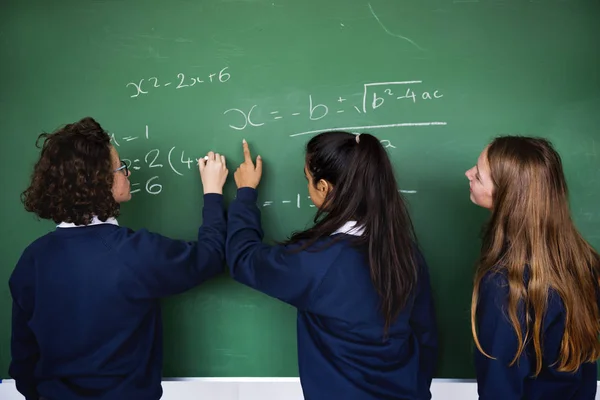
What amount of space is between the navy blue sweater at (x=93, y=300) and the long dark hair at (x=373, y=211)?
0.46 metres

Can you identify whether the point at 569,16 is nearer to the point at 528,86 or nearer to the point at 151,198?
the point at 528,86

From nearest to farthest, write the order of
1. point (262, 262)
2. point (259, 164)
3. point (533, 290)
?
point (533, 290) < point (262, 262) < point (259, 164)

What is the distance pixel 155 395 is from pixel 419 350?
840 mm

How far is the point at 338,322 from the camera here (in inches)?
48.3

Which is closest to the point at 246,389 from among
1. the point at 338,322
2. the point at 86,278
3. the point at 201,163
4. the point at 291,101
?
the point at 338,322

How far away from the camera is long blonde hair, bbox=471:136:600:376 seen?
118 cm

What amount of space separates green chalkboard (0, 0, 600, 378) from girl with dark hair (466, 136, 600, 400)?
0.34 m

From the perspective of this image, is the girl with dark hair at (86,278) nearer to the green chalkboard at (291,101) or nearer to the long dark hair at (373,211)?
the green chalkboard at (291,101)

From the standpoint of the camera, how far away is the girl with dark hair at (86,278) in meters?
1.26

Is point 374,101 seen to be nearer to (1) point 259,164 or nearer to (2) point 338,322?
(1) point 259,164

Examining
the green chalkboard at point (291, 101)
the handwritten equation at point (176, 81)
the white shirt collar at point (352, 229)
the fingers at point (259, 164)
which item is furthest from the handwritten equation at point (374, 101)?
the white shirt collar at point (352, 229)

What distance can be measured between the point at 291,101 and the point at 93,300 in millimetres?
901

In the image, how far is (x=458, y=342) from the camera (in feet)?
5.27

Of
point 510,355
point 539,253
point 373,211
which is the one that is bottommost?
point 510,355
